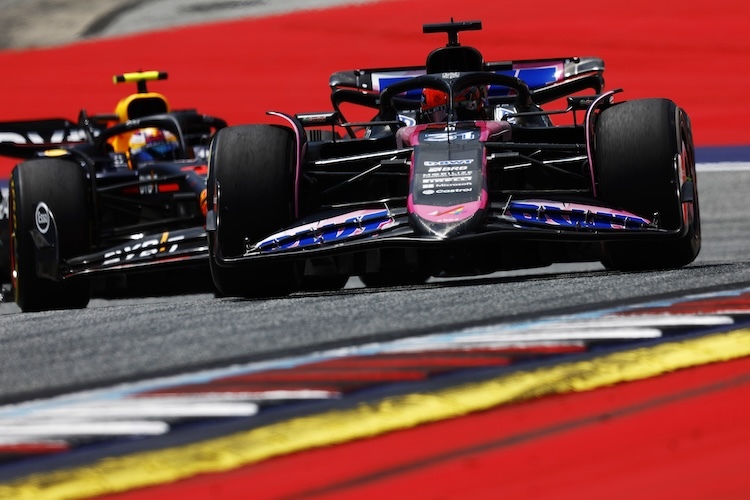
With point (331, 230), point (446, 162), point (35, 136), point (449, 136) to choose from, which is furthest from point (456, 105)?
point (35, 136)

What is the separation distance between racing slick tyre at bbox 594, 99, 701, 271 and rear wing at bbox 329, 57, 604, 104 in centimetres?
188

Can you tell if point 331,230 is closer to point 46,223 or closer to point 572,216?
point 572,216

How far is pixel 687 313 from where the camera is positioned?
554cm

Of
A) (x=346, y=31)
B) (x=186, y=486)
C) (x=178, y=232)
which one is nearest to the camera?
(x=186, y=486)

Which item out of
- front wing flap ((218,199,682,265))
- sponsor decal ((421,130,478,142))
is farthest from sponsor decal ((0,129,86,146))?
sponsor decal ((421,130,478,142))

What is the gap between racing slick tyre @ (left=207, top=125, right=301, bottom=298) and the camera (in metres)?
7.80

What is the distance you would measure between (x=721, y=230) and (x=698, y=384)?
863cm

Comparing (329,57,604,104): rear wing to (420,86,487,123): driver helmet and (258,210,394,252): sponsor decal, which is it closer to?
(420,86,487,123): driver helmet

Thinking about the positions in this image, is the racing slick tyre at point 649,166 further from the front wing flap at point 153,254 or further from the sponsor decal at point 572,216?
the front wing flap at point 153,254

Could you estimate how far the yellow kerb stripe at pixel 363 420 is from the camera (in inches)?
143

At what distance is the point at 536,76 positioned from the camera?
9.86 m

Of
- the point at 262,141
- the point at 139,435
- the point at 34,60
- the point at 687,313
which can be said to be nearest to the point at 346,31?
the point at 34,60

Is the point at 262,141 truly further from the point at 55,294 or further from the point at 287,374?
the point at 287,374

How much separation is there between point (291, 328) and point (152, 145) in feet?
22.9
